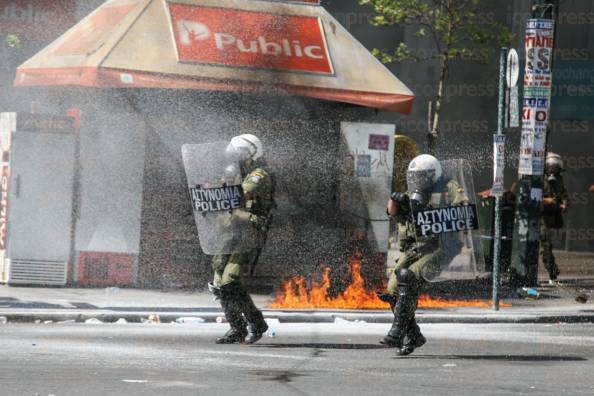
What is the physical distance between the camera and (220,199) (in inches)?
474

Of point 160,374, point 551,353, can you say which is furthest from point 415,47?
point 160,374

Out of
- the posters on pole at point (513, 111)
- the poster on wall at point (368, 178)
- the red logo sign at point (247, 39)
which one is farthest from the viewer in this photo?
the red logo sign at point (247, 39)

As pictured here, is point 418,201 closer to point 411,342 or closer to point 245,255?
point 411,342

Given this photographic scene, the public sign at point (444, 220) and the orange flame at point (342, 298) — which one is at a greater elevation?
the public sign at point (444, 220)

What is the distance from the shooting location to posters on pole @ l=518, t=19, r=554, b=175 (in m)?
17.1

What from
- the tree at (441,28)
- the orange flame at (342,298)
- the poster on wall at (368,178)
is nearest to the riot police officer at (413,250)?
the orange flame at (342,298)

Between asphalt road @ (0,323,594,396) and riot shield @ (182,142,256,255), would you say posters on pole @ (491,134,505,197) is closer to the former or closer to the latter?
asphalt road @ (0,323,594,396)

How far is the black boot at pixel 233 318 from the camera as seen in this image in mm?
12047

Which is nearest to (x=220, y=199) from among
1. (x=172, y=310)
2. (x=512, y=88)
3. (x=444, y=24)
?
(x=172, y=310)

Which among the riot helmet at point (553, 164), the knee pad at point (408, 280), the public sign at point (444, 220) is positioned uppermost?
the riot helmet at point (553, 164)

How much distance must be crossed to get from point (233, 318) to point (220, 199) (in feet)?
3.22

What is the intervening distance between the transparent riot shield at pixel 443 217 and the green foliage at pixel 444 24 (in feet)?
41.3

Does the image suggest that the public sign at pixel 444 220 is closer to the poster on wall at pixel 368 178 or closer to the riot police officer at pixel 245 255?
the riot police officer at pixel 245 255

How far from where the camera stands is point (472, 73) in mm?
28000
